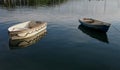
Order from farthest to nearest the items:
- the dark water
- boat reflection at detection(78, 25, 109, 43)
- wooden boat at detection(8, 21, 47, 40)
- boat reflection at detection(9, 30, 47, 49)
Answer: boat reflection at detection(78, 25, 109, 43) → wooden boat at detection(8, 21, 47, 40) → boat reflection at detection(9, 30, 47, 49) → the dark water

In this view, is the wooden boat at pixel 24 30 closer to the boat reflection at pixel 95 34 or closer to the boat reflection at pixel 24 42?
the boat reflection at pixel 24 42

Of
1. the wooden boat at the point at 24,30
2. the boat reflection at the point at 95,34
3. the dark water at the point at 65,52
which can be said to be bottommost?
the dark water at the point at 65,52

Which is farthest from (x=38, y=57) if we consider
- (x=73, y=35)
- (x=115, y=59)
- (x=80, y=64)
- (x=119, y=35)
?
(x=119, y=35)

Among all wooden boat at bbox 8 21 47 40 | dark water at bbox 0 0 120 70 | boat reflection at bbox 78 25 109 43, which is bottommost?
dark water at bbox 0 0 120 70

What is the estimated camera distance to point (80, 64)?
81.9 ft

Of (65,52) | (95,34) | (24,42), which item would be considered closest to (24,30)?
(24,42)

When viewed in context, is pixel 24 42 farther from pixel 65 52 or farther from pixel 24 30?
pixel 65 52

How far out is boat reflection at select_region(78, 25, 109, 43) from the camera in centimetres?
3744

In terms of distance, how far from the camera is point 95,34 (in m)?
40.4

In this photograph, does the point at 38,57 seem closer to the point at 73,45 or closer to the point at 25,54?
the point at 25,54

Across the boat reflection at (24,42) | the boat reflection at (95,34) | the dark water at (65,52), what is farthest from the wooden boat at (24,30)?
the boat reflection at (95,34)

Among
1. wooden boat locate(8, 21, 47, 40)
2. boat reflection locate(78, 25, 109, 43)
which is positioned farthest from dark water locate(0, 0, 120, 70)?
wooden boat locate(8, 21, 47, 40)

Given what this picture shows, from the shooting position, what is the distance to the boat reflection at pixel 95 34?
37.4 meters

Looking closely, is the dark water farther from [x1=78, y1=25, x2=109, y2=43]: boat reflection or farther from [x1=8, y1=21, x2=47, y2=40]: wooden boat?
[x1=8, y1=21, x2=47, y2=40]: wooden boat
